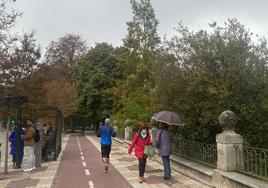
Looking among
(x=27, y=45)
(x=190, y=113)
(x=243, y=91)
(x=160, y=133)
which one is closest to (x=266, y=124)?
(x=243, y=91)

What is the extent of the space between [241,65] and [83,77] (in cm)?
5133

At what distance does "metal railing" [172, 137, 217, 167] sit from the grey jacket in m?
1.10

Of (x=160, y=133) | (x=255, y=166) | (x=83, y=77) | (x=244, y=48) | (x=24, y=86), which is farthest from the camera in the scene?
(x=83, y=77)

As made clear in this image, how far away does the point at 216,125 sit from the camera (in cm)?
1404

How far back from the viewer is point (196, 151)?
13.6 meters

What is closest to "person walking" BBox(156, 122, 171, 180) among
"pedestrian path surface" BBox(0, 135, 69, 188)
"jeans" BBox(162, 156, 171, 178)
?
"jeans" BBox(162, 156, 171, 178)

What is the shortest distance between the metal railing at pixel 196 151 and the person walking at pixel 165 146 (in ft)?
3.68

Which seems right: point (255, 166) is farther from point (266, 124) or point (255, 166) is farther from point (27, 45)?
point (27, 45)

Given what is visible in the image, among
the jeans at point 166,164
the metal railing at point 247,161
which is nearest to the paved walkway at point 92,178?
the jeans at point 166,164

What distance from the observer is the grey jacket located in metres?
12.3

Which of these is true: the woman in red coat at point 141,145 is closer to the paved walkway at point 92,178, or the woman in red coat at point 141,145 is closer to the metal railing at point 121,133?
the paved walkway at point 92,178

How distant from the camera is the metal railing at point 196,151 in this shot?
12.1 meters

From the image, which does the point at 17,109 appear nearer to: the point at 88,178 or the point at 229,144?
the point at 88,178

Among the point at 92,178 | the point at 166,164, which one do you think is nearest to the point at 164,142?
the point at 166,164
